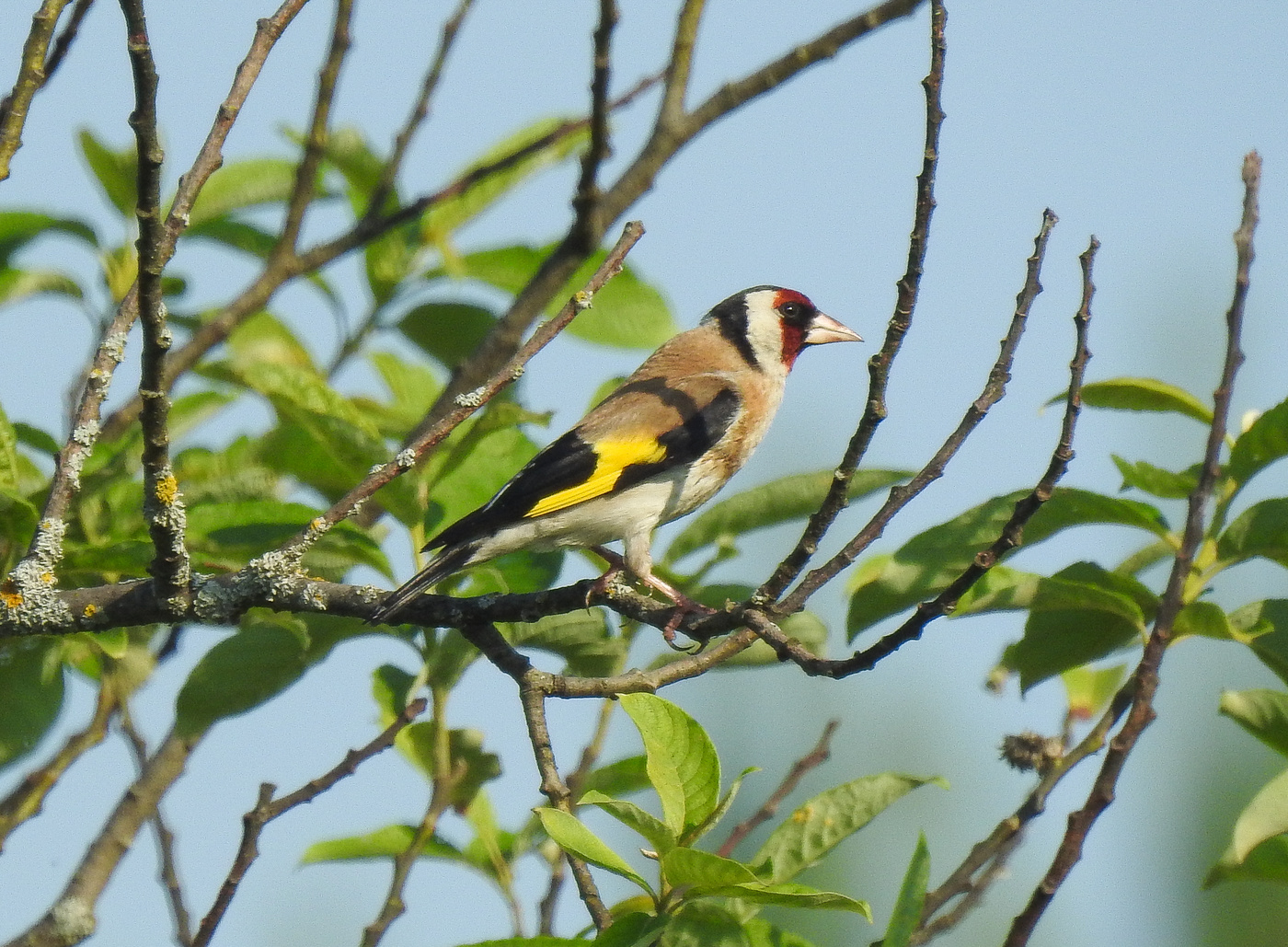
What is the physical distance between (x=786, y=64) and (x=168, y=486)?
277 centimetres

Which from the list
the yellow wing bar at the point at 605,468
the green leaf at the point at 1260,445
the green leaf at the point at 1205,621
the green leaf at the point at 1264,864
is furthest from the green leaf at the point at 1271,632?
the yellow wing bar at the point at 605,468

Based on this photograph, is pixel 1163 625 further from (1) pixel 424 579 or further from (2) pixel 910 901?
(1) pixel 424 579

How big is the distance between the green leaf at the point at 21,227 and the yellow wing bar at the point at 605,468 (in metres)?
1.95

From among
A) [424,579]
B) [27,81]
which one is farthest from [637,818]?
[27,81]

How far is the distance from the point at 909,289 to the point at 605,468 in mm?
2410

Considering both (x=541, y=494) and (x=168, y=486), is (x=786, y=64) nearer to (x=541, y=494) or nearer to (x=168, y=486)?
(x=541, y=494)

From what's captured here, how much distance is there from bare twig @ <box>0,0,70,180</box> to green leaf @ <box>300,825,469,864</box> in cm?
191

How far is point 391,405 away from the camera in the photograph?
489cm

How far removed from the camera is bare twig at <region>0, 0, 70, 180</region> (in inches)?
127

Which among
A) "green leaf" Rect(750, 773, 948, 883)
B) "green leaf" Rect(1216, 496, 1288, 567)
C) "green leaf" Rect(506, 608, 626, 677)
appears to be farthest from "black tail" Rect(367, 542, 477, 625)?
"green leaf" Rect(1216, 496, 1288, 567)

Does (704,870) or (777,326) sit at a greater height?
(777,326)

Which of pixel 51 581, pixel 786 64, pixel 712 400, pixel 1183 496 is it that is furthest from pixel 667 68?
pixel 51 581

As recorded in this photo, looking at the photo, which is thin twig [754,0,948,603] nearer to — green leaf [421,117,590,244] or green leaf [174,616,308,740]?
green leaf [174,616,308,740]

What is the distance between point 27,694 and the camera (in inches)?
144
